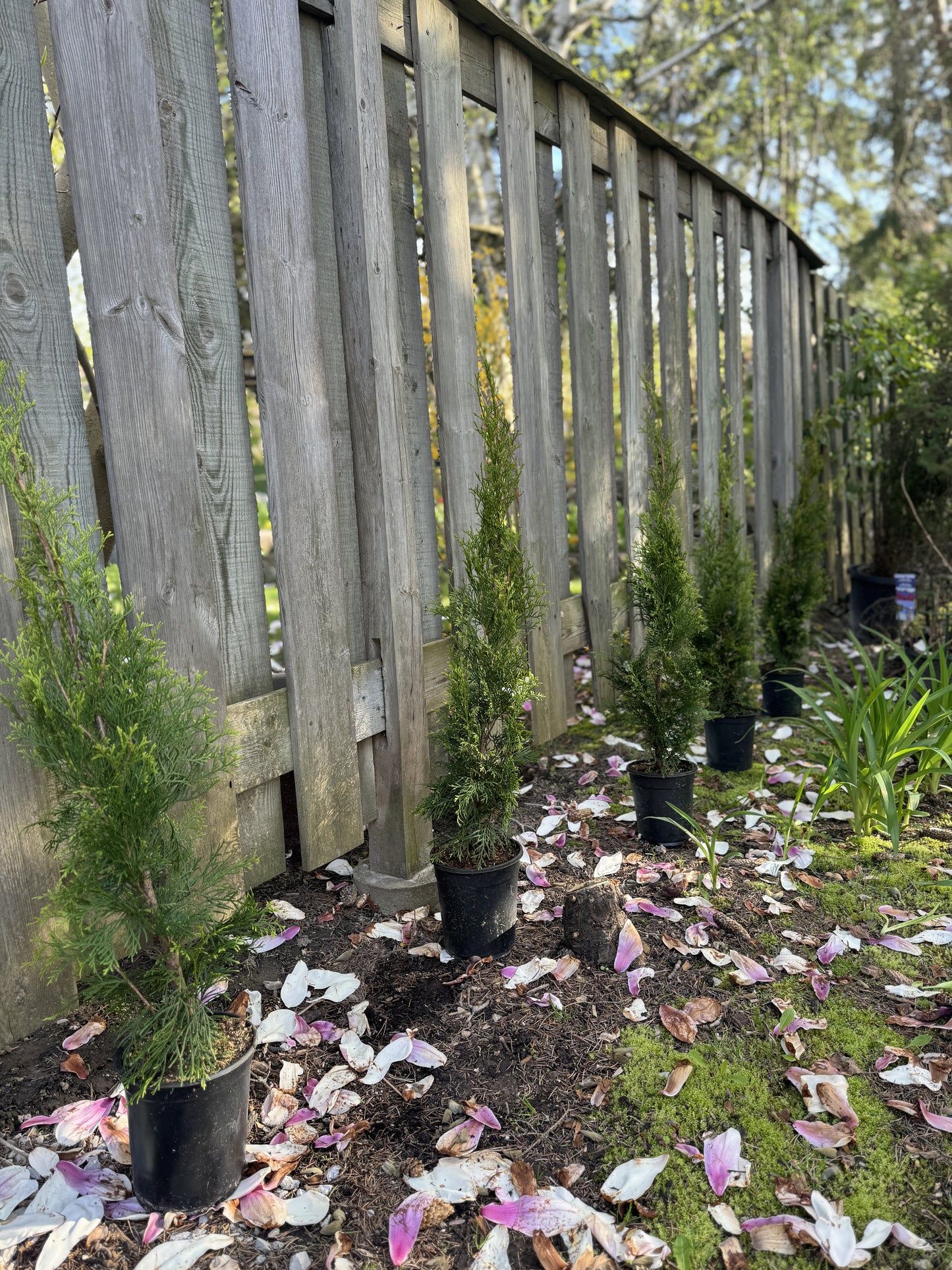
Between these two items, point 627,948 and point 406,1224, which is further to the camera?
point 627,948

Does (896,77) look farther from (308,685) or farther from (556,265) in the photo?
(308,685)

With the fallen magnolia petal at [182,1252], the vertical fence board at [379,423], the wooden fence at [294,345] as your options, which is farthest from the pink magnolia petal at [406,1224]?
the vertical fence board at [379,423]

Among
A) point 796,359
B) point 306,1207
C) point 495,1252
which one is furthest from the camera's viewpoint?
point 796,359

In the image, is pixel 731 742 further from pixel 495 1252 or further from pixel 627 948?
pixel 495 1252

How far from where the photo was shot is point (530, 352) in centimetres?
308

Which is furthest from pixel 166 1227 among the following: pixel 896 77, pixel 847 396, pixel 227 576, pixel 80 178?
pixel 896 77

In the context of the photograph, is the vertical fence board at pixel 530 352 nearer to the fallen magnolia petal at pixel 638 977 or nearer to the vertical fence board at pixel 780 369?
the fallen magnolia petal at pixel 638 977

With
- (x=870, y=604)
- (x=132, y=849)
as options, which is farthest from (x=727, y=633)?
(x=870, y=604)

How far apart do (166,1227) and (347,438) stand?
5.76 feet

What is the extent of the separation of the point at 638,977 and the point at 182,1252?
1.12m

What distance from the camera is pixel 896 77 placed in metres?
13.9

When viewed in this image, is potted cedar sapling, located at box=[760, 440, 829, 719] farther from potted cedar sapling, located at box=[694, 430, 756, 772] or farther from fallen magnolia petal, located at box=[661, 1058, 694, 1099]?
fallen magnolia petal, located at box=[661, 1058, 694, 1099]

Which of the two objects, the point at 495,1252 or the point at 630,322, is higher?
the point at 630,322

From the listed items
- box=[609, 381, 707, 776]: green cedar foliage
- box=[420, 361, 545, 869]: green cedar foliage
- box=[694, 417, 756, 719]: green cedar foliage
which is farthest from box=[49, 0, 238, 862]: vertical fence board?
box=[694, 417, 756, 719]: green cedar foliage
